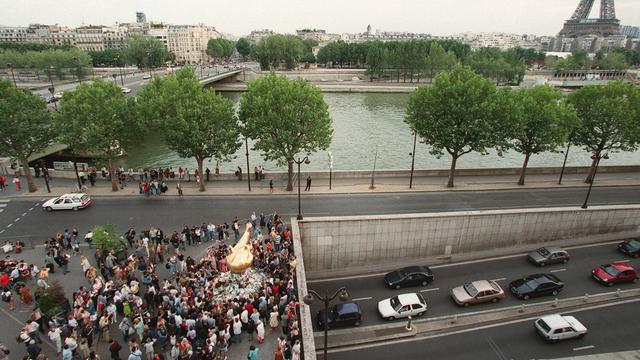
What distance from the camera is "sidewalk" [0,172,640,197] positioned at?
104 feet

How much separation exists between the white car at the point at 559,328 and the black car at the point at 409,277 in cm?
582

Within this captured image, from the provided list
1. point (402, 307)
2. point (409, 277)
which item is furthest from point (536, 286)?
point (402, 307)

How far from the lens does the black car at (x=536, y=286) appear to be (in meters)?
21.5

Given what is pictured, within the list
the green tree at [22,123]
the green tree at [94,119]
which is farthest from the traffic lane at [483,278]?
the green tree at [22,123]

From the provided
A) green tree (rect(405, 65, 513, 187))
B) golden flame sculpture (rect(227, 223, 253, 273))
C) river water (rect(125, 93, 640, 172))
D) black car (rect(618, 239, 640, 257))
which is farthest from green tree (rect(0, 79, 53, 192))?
black car (rect(618, 239, 640, 257))

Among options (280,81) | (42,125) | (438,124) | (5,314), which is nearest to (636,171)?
(438,124)

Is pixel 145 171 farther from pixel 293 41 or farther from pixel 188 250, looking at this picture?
pixel 293 41

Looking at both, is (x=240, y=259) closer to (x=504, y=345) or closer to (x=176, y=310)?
(x=176, y=310)

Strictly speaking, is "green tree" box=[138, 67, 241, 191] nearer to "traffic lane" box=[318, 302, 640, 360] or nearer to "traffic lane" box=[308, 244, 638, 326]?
"traffic lane" box=[308, 244, 638, 326]

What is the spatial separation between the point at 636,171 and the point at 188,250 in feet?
142

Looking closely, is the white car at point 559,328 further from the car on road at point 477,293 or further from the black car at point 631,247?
the black car at point 631,247

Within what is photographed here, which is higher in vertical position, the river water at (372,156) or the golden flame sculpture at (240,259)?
the golden flame sculpture at (240,259)

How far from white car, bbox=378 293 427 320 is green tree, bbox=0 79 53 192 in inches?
1099

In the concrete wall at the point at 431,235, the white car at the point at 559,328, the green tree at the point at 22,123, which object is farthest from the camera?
the green tree at the point at 22,123
